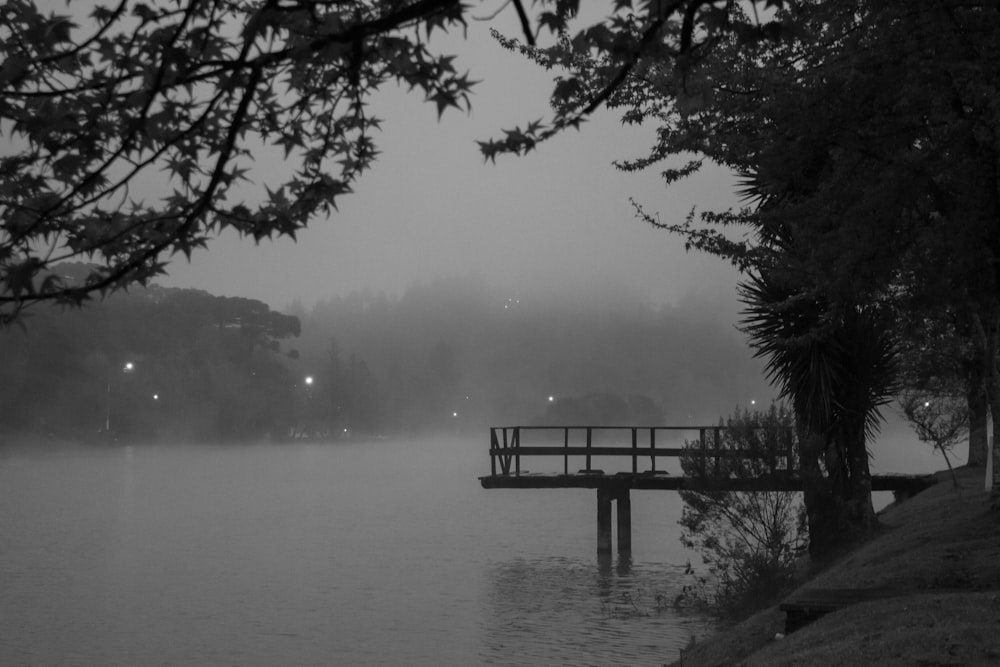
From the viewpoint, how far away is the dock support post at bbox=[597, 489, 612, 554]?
3288 centimetres

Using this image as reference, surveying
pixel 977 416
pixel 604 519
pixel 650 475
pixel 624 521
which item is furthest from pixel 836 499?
pixel 604 519

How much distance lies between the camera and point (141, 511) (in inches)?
2076

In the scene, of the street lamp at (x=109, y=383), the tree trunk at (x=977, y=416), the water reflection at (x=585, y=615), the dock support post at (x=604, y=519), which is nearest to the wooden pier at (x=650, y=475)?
the dock support post at (x=604, y=519)

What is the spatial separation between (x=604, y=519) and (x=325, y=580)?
8661 mm

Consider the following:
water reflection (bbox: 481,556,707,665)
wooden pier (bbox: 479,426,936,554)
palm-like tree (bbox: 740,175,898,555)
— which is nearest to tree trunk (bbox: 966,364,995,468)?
wooden pier (bbox: 479,426,936,554)

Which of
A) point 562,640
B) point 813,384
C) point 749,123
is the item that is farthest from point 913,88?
point 562,640

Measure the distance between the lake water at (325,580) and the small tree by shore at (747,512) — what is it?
68.0 inches

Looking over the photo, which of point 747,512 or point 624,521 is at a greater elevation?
point 747,512

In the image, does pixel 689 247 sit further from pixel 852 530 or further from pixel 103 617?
pixel 103 617

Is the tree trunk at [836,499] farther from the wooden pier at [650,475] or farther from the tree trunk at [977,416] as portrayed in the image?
the tree trunk at [977,416]

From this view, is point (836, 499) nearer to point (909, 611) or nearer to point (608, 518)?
point (909, 611)

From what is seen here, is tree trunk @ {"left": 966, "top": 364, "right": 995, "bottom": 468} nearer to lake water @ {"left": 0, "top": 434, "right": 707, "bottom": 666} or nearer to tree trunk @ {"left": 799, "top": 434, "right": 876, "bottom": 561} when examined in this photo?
tree trunk @ {"left": 799, "top": 434, "right": 876, "bottom": 561}

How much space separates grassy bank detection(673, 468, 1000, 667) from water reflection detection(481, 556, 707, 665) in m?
4.06

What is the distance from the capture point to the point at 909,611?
9.92 metres
